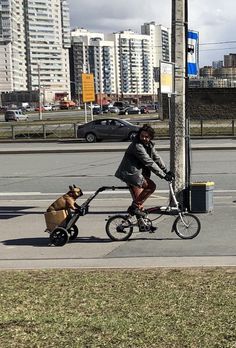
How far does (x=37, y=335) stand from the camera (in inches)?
153

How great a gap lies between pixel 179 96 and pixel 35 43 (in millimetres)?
141833

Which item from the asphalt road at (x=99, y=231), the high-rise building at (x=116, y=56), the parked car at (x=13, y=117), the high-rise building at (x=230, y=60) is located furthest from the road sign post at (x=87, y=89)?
the high-rise building at (x=116, y=56)

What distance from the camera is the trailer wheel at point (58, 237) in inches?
304

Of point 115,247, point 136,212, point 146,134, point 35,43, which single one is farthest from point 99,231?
point 35,43

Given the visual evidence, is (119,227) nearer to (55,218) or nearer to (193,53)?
(55,218)

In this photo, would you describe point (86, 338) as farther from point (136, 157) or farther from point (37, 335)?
point (136, 157)

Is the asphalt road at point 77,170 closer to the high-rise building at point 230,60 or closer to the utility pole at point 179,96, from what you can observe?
the utility pole at point 179,96

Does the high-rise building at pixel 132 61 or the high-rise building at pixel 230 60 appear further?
the high-rise building at pixel 132 61

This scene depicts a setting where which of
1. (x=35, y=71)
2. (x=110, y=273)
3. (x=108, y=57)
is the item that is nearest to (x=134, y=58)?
(x=108, y=57)

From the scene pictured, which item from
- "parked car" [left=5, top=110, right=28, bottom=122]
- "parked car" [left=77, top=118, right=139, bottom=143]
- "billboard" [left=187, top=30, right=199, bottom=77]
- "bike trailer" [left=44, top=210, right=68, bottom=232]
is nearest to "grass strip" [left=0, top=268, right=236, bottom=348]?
"bike trailer" [left=44, top=210, right=68, bottom=232]

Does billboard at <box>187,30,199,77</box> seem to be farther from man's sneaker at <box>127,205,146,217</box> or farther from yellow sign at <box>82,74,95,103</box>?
yellow sign at <box>82,74,95,103</box>

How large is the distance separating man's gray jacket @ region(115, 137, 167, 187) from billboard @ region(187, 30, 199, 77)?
2.49 metres

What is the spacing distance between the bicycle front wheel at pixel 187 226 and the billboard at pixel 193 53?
122 inches

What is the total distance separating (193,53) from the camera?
32.7ft
